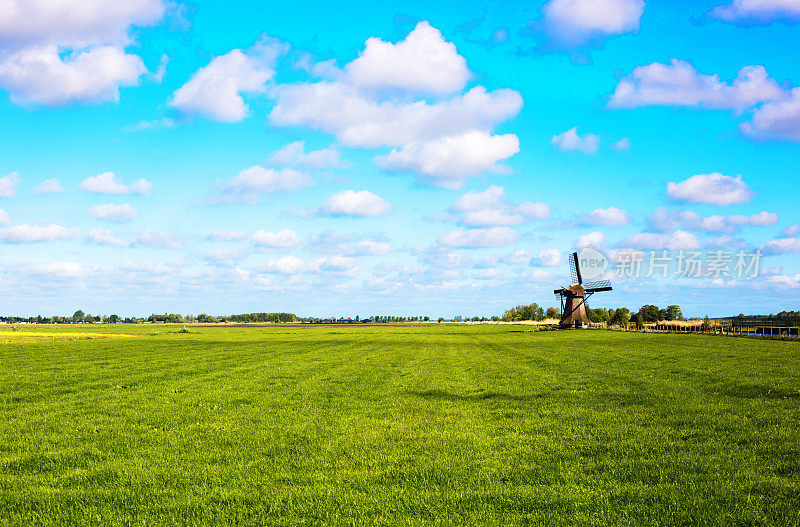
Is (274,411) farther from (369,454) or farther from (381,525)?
(381,525)

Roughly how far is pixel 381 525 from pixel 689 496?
520 centimetres

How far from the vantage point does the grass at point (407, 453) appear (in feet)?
27.3

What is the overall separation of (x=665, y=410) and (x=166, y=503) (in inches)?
553

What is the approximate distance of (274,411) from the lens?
16531 millimetres

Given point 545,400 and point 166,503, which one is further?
point 545,400

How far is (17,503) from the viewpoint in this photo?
8906 millimetres

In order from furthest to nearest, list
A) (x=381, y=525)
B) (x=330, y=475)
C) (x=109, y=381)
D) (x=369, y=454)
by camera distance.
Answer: (x=109, y=381)
(x=369, y=454)
(x=330, y=475)
(x=381, y=525)

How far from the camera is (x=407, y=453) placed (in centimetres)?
1155

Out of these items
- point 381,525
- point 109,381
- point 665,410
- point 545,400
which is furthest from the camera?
point 109,381

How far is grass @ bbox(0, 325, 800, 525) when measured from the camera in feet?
27.3

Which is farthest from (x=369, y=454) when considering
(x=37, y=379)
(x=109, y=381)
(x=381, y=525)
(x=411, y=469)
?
(x=37, y=379)

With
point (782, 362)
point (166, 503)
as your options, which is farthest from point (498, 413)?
point (782, 362)

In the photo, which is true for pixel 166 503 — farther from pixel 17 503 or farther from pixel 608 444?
pixel 608 444

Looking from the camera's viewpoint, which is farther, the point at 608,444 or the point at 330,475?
the point at 608,444
